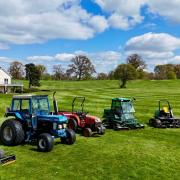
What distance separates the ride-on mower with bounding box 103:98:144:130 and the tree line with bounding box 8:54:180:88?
2831 inches

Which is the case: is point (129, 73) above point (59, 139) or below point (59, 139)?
above

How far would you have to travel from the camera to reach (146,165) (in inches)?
558

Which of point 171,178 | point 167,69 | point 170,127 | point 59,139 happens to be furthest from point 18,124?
point 167,69

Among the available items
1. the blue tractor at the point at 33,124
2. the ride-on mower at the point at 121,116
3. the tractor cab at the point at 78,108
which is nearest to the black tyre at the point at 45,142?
the blue tractor at the point at 33,124

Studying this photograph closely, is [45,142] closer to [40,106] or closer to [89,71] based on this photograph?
[40,106]

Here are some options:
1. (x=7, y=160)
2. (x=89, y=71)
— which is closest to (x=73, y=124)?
(x=7, y=160)

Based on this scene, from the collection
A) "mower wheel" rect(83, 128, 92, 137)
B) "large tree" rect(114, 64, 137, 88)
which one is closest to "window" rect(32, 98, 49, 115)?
"mower wheel" rect(83, 128, 92, 137)

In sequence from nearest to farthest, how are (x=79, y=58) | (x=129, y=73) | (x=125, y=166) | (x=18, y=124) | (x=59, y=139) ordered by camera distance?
(x=125, y=166), (x=18, y=124), (x=59, y=139), (x=129, y=73), (x=79, y=58)

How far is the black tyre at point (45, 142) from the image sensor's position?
52.1ft

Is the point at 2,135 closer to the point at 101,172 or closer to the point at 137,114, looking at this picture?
the point at 101,172

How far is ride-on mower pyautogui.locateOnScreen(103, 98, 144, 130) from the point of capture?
24219 mm

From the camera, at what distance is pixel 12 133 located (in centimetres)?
1694

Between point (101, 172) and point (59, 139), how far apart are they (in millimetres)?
6046

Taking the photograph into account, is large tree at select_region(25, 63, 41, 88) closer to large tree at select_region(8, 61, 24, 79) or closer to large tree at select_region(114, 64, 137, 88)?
large tree at select_region(114, 64, 137, 88)
